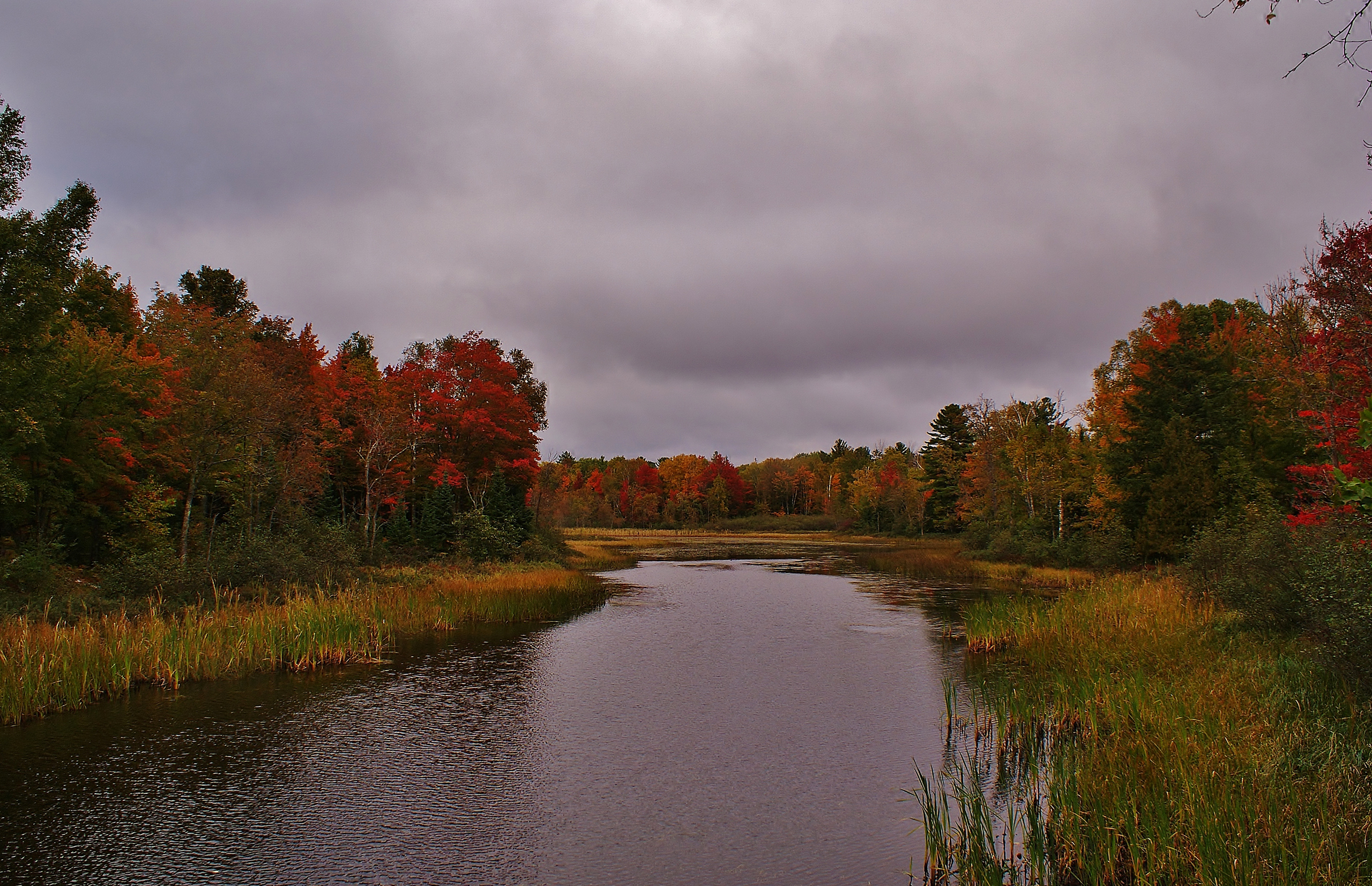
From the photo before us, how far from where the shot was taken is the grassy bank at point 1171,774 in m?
6.05

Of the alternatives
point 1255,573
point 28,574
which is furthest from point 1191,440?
point 28,574

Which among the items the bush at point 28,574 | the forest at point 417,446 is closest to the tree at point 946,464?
the forest at point 417,446

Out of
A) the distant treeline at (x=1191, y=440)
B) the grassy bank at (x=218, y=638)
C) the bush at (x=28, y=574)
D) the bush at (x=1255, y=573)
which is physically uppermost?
the distant treeline at (x=1191, y=440)

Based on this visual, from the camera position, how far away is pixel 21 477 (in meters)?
22.0

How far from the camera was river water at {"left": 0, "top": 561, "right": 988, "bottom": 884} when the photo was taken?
8102mm

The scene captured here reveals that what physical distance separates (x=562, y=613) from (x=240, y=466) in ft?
41.1

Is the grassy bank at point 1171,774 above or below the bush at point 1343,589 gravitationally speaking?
below

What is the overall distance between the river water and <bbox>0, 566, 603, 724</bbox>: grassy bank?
0.69 metres

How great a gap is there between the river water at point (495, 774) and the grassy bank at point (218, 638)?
2.28 ft

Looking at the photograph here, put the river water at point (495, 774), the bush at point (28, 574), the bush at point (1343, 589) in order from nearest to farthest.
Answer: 1. the river water at point (495, 774)
2. the bush at point (1343, 589)
3. the bush at point (28, 574)

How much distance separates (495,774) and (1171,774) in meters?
8.71

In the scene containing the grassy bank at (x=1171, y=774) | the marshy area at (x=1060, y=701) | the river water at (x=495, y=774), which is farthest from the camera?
the river water at (x=495, y=774)

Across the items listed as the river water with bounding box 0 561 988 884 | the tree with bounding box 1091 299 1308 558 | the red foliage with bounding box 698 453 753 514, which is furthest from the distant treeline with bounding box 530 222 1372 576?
the red foliage with bounding box 698 453 753 514

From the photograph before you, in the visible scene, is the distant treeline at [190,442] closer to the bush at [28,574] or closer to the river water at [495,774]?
the bush at [28,574]
